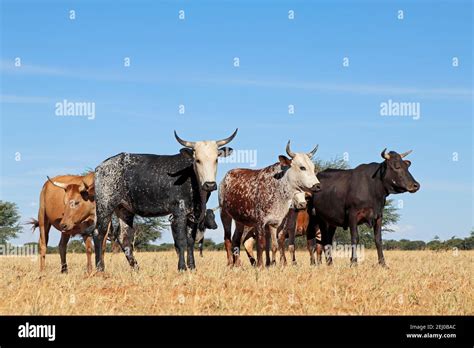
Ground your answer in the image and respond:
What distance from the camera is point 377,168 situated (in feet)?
53.8

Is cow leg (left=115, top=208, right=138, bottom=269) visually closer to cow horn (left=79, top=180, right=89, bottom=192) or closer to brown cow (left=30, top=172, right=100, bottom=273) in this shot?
brown cow (left=30, top=172, right=100, bottom=273)

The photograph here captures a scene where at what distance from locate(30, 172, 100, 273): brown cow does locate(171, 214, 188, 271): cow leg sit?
2287 millimetres

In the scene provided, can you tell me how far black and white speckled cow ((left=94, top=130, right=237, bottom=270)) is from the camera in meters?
13.0

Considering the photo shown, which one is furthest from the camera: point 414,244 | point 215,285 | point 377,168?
point 414,244

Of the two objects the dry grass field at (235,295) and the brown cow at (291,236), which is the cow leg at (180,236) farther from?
the brown cow at (291,236)

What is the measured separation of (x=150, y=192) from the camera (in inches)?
533

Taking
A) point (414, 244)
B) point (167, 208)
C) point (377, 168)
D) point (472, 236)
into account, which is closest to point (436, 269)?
point (377, 168)

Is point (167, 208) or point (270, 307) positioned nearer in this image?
point (270, 307)

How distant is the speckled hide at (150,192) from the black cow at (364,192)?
4417 mm

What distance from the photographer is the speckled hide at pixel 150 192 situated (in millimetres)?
13219

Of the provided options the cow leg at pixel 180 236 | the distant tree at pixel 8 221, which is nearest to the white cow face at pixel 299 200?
the cow leg at pixel 180 236

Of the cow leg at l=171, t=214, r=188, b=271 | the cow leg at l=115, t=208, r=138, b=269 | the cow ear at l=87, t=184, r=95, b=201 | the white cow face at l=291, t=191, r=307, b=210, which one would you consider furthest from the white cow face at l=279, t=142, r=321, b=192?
the cow ear at l=87, t=184, r=95, b=201
